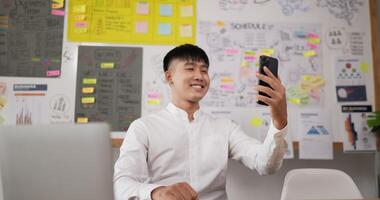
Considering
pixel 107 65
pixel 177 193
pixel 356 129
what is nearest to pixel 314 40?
pixel 356 129

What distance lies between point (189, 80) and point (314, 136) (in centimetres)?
99

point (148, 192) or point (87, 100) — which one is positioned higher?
point (87, 100)

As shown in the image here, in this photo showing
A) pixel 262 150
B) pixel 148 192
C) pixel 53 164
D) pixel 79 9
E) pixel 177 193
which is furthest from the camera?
pixel 79 9

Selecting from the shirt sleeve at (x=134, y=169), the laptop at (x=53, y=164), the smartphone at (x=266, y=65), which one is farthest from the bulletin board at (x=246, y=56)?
the laptop at (x=53, y=164)

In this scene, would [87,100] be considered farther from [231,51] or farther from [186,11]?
[231,51]

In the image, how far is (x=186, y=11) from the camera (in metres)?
1.97

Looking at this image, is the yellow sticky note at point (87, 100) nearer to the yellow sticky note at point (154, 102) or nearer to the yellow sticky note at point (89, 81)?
the yellow sticky note at point (89, 81)

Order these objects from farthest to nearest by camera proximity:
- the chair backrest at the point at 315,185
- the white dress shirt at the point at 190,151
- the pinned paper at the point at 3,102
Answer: the pinned paper at the point at 3,102
the chair backrest at the point at 315,185
the white dress shirt at the point at 190,151

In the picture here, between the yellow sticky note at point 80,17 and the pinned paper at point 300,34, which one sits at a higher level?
the yellow sticky note at point 80,17

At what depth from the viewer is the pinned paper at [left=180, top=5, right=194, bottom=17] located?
196cm

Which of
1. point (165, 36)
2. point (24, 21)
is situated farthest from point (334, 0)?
point (24, 21)

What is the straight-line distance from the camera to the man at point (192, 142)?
1.21m

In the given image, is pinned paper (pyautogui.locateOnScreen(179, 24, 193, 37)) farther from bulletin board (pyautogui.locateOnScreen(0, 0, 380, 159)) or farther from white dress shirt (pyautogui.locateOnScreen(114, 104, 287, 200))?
white dress shirt (pyautogui.locateOnScreen(114, 104, 287, 200))

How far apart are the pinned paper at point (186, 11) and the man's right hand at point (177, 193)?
1387 mm
